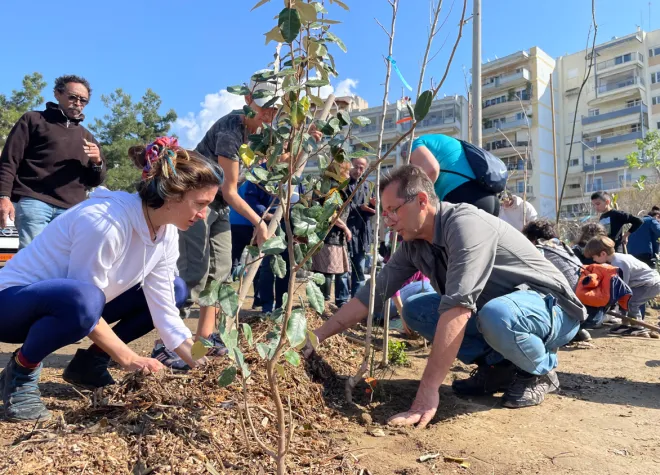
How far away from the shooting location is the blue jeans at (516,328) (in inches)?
81.9

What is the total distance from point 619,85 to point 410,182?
49.6 metres

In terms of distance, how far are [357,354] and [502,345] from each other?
1.11 m

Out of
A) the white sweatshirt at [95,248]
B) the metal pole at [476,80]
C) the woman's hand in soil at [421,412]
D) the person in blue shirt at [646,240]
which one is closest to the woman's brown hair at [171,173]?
the white sweatshirt at [95,248]

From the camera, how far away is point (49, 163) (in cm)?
315

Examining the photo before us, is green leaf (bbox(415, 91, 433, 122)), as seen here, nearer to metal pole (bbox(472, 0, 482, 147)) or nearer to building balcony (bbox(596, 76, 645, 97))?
metal pole (bbox(472, 0, 482, 147))

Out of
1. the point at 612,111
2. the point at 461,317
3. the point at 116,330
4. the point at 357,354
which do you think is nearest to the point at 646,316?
the point at 357,354

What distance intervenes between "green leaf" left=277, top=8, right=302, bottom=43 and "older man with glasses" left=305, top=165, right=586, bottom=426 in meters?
1.12

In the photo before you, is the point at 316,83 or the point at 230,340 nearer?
the point at 230,340

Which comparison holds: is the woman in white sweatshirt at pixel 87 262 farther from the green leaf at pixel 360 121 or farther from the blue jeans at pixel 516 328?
the blue jeans at pixel 516 328

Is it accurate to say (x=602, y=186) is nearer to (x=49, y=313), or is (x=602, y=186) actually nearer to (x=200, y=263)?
(x=200, y=263)

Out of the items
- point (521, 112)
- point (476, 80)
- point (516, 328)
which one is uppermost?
point (521, 112)

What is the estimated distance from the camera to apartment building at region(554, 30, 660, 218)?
40.9 metres

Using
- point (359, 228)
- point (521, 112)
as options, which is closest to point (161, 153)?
point (359, 228)

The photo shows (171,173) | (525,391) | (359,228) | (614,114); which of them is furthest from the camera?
(614,114)
